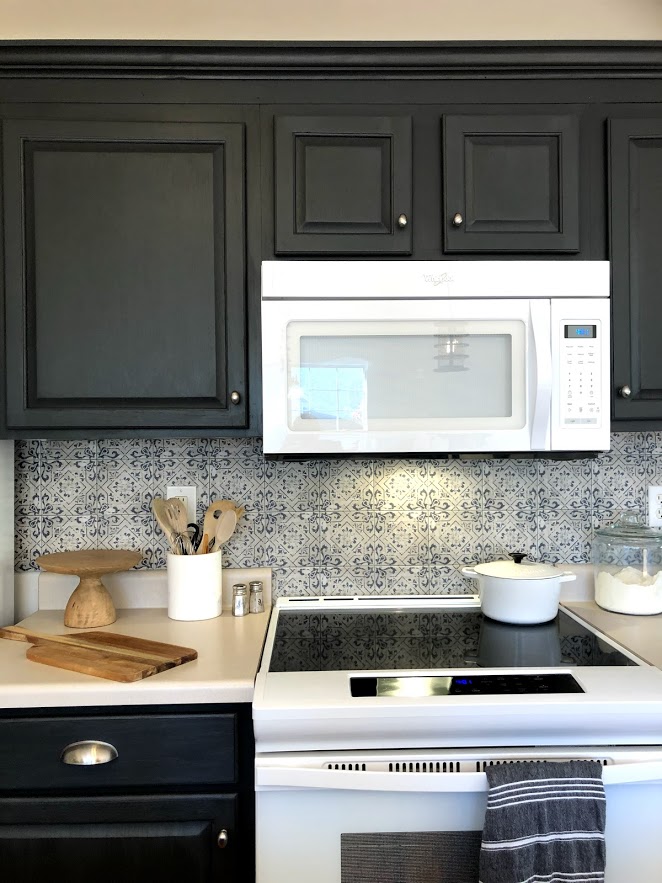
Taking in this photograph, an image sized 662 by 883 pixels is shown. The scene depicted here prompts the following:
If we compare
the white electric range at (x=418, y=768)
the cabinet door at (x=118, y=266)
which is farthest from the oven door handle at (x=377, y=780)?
the cabinet door at (x=118, y=266)

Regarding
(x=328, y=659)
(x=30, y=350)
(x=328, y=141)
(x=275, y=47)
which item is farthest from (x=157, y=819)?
(x=275, y=47)

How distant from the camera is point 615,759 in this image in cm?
130

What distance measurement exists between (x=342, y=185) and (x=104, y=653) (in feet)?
3.96

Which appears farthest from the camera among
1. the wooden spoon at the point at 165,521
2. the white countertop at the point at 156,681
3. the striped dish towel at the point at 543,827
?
the wooden spoon at the point at 165,521

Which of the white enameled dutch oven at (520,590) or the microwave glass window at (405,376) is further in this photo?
the white enameled dutch oven at (520,590)

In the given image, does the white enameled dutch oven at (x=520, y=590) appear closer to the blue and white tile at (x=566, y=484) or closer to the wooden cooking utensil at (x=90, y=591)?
the blue and white tile at (x=566, y=484)

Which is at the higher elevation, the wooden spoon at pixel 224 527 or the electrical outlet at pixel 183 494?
the electrical outlet at pixel 183 494

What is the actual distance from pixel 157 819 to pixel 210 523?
0.72 metres

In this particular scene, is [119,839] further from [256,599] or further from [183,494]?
[183,494]

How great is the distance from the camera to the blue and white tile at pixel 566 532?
2.01 m

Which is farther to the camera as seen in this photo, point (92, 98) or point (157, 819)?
point (92, 98)

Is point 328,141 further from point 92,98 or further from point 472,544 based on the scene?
point 472,544

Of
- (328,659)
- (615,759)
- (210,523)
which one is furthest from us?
(210,523)

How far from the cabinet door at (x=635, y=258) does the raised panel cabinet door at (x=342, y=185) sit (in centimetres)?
51
